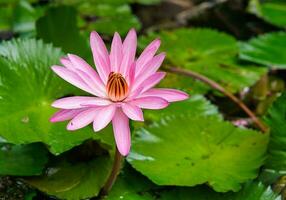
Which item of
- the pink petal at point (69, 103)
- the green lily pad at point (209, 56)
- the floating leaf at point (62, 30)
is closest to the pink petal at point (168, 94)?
the pink petal at point (69, 103)

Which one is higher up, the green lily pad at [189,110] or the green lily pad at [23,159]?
the green lily pad at [23,159]

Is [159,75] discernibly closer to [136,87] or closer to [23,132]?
[136,87]

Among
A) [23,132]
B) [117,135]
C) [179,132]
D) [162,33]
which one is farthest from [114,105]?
[162,33]

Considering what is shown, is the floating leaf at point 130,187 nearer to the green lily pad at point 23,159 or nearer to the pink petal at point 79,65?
the green lily pad at point 23,159

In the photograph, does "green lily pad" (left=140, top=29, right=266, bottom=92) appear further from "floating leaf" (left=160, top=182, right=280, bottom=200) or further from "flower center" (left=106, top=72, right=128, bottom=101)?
"flower center" (left=106, top=72, right=128, bottom=101)

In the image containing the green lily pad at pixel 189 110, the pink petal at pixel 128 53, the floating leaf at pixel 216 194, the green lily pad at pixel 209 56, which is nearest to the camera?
the pink petal at pixel 128 53
